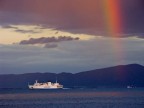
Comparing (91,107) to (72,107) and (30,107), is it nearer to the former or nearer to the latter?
(72,107)

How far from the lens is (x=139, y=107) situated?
276ft

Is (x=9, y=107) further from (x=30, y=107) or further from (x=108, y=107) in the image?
(x=108, y=107)

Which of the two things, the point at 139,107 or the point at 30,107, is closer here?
the point at 139,107

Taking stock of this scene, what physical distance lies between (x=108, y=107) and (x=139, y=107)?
530cm

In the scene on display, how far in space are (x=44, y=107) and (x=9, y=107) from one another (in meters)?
6.37

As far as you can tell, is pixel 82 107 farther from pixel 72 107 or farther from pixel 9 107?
pixel 9 107

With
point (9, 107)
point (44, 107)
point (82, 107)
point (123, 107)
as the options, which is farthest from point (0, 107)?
point (123, 107)

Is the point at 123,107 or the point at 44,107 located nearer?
the point at 123,107

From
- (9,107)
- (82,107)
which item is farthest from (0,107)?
(82,107)

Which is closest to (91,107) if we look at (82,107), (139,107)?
(82,107)

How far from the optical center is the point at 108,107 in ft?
279

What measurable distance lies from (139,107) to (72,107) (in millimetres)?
11969

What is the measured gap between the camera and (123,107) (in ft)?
275

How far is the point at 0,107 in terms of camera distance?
8869 centimetres
